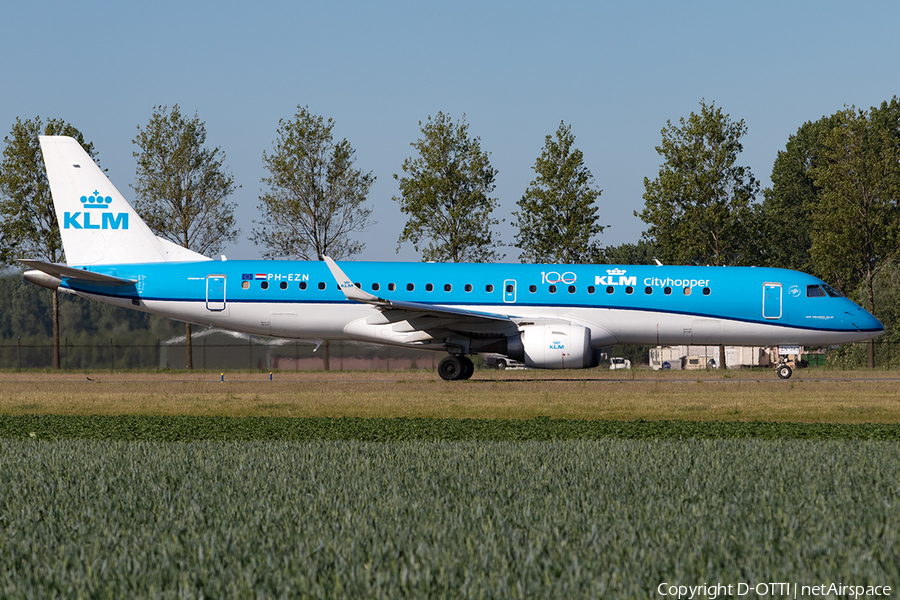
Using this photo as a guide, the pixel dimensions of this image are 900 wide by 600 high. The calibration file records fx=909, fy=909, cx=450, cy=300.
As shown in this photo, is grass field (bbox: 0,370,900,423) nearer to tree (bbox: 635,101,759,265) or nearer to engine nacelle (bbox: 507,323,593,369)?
engine nacelle (bbox: 507,323,593,369)

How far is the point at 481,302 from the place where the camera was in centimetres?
2545

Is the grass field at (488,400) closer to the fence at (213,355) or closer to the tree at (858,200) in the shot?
the fence at (213,355)

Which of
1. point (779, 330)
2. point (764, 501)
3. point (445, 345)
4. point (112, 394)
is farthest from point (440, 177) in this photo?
point (764, 501)

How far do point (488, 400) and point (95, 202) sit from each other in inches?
581

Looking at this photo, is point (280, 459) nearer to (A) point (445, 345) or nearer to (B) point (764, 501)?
(B) point (764, 501)

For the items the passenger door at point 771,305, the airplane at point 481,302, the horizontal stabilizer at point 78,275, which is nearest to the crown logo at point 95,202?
the airplane at point 481,302

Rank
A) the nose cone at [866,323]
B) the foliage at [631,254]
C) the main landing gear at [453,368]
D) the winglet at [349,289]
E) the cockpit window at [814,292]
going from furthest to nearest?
the foliage at [631,254] < the main landing gear at [453,368] < the cockpit window at [814,292] < the nose cone at [866,323] < the winglet at [349,289]

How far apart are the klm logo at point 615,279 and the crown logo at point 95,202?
14666mm

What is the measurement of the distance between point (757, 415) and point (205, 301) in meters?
16.0

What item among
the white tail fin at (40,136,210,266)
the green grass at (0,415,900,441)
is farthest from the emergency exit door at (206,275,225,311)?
the green grass at (0,415,900,441)

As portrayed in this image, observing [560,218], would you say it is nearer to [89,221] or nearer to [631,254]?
[89,221]

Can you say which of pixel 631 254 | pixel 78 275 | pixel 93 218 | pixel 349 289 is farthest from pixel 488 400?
pixel 631 254

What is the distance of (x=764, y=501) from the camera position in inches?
269

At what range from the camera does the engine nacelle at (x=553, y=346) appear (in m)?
24.2
